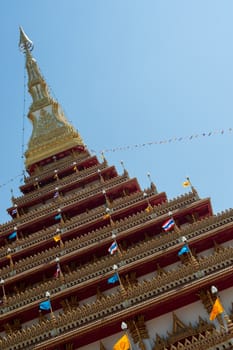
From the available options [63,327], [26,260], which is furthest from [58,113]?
[63,327]

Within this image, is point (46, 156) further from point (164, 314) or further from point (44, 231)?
point (164, 314)

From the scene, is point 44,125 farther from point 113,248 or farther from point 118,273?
point 118,273

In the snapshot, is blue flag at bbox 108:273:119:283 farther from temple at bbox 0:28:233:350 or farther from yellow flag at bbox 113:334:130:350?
yellow flag at bbox 113:334:130:350

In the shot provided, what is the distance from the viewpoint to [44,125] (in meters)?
58.9

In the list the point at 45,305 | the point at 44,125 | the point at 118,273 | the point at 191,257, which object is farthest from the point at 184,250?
the point at 44,125

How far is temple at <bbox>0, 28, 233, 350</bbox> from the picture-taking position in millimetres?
23641

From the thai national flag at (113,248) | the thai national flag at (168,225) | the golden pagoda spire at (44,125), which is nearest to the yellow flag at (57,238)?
the thai national flag at (113,248)

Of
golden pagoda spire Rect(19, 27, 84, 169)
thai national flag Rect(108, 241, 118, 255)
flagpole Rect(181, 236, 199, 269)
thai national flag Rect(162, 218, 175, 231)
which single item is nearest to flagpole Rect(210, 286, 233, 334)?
flagpole Rect(181, 236, 199, 269)

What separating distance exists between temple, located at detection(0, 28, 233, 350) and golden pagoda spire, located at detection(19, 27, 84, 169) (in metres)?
11.2

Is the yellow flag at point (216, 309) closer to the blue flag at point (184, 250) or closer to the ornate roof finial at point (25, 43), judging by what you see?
the blue flag at point (184, 250)

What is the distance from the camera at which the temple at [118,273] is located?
23.6 meters

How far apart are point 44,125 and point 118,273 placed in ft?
112

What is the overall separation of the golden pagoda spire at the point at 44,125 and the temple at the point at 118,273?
36.8 ft

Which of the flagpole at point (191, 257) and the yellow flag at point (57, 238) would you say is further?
the yellow flag at point (57, 238)
